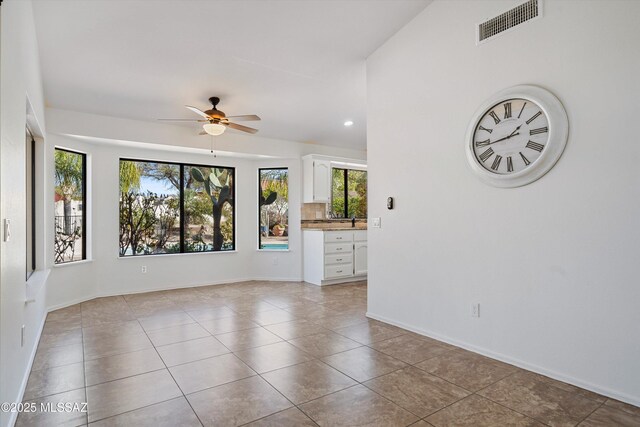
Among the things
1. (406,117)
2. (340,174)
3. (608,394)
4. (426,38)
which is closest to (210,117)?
(406,117)

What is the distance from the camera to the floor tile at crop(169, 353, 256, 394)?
2.48 metres

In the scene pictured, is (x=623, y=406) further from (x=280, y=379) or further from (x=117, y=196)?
(x=117, y=196)

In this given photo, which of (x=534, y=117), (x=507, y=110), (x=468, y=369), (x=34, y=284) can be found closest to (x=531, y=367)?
(x=468, y=369)

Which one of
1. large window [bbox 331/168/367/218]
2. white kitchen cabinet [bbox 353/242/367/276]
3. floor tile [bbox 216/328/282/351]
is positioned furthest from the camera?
large window [bbox 331/168/367/218]

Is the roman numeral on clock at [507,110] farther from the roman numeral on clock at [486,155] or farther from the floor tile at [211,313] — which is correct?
the floor tile at [211,313]

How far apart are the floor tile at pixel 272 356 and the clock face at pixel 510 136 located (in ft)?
7.26

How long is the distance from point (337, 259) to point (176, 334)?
3.20m

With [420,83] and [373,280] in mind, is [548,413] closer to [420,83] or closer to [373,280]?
[373,280]

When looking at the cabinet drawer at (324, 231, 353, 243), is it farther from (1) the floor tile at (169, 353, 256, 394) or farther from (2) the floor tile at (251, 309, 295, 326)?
(1) the floor tile at (169, 353, 256, 394)

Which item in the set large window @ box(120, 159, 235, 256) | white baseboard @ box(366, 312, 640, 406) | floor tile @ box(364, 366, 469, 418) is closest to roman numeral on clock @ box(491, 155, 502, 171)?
white baseboard @ box(366, 312, 640, 406)

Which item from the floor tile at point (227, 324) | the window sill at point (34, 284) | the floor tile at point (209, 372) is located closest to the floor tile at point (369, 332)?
the floor tile at point (227, 324)

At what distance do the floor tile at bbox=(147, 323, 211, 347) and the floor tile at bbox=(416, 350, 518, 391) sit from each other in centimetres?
214

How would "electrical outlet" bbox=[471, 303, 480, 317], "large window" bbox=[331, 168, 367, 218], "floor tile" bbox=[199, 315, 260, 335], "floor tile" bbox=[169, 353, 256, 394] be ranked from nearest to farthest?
1. "floor tile" bbox=[169, 353, 256, 394]
2. "electrical outlet" bbox=[471, 303, 480, 317]
3. "floor tile" bbox=[199, 315, 260, 335]
4. "large window" bbox=[331, 168, 367, 218]

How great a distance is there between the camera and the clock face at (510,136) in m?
2.61
